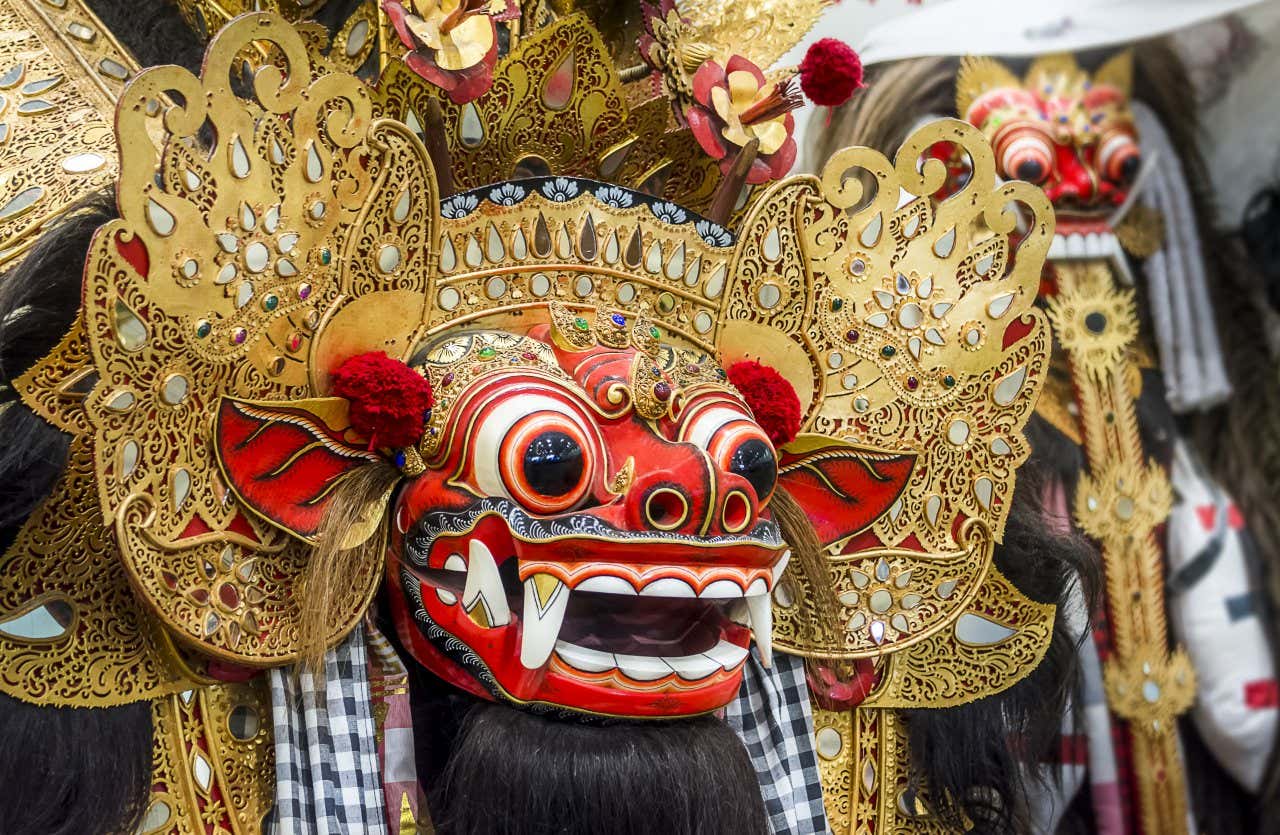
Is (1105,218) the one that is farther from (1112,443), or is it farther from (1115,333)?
(1112,443)

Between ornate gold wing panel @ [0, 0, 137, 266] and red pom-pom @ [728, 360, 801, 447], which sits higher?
ornate gold wing panel @ [0, 0, 137, 266]

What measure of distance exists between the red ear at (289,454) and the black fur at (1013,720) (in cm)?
85

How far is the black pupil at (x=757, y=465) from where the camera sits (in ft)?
6.15

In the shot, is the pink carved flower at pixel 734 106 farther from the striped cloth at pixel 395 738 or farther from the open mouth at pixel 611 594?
the striped cloth at pixel 395 738

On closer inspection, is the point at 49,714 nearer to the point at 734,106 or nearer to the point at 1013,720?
the point at 734,106

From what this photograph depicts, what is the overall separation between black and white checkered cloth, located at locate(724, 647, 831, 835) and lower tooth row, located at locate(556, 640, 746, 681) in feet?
0.93

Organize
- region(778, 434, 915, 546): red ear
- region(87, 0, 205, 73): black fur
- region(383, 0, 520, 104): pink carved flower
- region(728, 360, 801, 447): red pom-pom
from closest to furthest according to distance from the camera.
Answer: region(383, 0, 520, 104): pink carved flower
region(728, 360, 801, 447): red pom-pom
region(778, 434, 915, 546): red ear
region(87, 0, 205, 73): black fur

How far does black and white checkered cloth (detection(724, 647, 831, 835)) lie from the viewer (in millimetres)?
2127

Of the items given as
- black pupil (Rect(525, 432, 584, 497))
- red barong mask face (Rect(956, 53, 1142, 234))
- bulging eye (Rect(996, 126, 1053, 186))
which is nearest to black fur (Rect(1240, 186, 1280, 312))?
red barong mask face (Rect(956, 53, 1142, 234))

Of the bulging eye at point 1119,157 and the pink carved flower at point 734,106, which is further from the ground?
the bulging eye at point 1119,157

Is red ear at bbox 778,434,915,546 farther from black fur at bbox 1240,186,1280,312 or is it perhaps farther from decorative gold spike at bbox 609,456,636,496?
black fur at bbox 1240,186,1280,312

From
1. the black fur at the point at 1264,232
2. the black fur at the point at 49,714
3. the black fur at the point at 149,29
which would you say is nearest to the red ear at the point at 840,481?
the black fur at the point at 49,714

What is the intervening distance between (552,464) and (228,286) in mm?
372

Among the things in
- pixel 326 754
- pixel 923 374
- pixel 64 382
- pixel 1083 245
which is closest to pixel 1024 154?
pixel 1083 245
